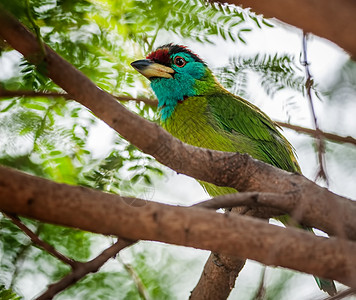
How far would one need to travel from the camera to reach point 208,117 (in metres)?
4.09

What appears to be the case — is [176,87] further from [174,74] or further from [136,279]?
[136,279]

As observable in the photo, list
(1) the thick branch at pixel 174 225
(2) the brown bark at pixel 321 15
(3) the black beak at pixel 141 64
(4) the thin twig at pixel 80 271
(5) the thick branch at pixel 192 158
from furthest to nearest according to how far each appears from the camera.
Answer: (3) the black beak at pixel 141 64 → (5) the thick branch at pixel 192 158 → (4) the thin twig at pixel 80 271 → (1) the thick branch at pixel 174 225 → (2) the brown bark at pixel 321 15

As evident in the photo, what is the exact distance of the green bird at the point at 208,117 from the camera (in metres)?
4.00

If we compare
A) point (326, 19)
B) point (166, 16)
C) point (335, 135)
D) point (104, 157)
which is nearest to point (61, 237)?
point (104, 157)

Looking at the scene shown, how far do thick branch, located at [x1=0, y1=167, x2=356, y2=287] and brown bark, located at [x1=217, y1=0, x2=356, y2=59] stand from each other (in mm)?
807

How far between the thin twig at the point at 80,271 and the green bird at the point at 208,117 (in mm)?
1829

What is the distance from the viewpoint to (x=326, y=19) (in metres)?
1.28

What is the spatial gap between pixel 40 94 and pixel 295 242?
1.69 m

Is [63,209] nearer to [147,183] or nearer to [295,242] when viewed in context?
[295,242]

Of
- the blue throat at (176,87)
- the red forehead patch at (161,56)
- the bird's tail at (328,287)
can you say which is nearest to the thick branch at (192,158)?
the bird's tail at (328,287)

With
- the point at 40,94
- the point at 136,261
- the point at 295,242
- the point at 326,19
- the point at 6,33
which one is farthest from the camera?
the point at 136,261

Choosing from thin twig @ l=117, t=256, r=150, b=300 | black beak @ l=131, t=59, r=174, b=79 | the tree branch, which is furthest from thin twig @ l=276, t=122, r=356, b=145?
thin twig @ l=117, t=256, r=150, b=300

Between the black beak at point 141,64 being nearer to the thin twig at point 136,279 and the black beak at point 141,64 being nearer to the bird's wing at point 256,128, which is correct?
the bird's wing at point 256,128

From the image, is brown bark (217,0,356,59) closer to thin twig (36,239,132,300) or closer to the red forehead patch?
thin twig (36,239,132,300)
